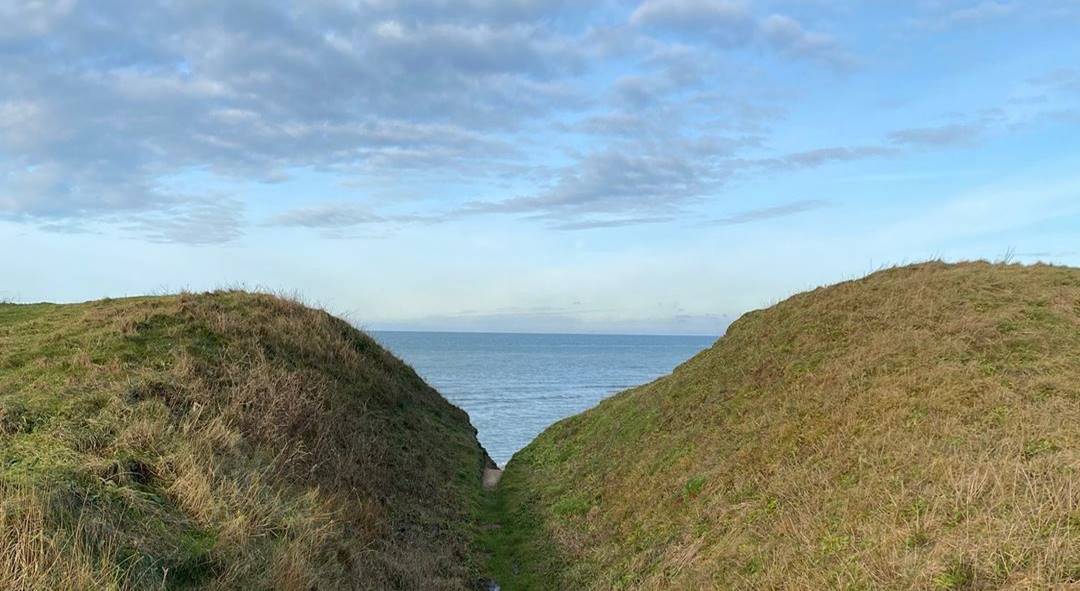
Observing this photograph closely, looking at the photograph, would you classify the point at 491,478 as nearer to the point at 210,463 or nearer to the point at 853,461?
the point at 210,463

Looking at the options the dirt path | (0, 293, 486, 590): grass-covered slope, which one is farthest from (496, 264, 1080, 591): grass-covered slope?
(0, 293, 486, 590): grass-covered slope

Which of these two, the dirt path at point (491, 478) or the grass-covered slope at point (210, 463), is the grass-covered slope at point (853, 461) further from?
the grass-covered slope at point (210, 463)

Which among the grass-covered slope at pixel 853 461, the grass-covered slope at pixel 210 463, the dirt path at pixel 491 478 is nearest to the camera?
the grass-covered slope at pixel 853 461

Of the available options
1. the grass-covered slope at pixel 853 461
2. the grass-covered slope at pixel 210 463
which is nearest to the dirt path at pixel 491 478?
the grass-covered slope at pixel 210 463

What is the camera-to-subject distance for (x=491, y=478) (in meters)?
28.2

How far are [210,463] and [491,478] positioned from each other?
58.6 ft

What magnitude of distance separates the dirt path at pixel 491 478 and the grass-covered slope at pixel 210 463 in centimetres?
54

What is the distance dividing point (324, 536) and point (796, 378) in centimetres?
1348

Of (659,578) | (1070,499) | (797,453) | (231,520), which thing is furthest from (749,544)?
(231,520)

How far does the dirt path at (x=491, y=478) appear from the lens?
2659 cm

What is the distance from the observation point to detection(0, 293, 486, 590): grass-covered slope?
8.52 m

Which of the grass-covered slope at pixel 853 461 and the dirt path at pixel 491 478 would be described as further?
the dirt path at pixel 491 478

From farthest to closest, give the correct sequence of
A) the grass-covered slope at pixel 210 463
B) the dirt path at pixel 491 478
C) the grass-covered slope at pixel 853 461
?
the dirt path at pixel 491 478 → the grass-covered slope at pixel 210 463 → the grass-covered slope at pixel 853 461

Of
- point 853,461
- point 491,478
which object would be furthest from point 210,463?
point 491,478
